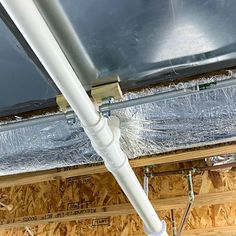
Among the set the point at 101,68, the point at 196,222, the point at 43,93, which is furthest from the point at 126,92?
the point at 196,222

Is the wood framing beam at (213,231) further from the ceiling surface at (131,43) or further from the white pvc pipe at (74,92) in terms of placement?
the ceiling surface at (131,43)

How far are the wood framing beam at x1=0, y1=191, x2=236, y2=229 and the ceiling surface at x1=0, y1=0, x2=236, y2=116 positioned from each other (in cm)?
107

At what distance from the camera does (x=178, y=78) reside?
1.31m

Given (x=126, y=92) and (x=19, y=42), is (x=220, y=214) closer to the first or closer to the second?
(x=126, y=92)

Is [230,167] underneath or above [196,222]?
above

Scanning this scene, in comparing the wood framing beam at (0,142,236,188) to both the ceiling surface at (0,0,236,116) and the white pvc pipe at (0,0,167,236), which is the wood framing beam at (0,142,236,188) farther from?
the ceiling surface at (0,0,236,116)

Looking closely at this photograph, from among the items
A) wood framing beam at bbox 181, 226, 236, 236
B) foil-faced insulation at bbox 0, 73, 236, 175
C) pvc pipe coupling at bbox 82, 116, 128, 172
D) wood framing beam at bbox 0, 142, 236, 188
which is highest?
wood framing beam at bbox 0, 142, 236, 188

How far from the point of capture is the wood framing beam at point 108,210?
2182 millimetres

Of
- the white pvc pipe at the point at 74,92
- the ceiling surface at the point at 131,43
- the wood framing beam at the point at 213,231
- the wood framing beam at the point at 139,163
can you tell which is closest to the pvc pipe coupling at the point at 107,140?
the white pvc pipe at the point at 74,92

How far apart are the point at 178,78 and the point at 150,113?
0.22 m

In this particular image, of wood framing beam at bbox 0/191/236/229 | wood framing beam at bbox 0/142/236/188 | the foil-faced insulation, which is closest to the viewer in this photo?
the foil-faced insulation

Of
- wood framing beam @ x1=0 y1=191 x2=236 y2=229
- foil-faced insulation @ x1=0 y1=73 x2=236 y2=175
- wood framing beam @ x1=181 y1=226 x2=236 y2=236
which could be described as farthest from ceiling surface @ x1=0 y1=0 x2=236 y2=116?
wood framing beam @ x1=181 y1=226 x2=236 y2=236

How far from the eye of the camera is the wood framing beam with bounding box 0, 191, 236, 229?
2182 mm

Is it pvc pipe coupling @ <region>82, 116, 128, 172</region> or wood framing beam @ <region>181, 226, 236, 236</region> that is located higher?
wood framing beam @ <region>181, 226, 236, 236</region>
